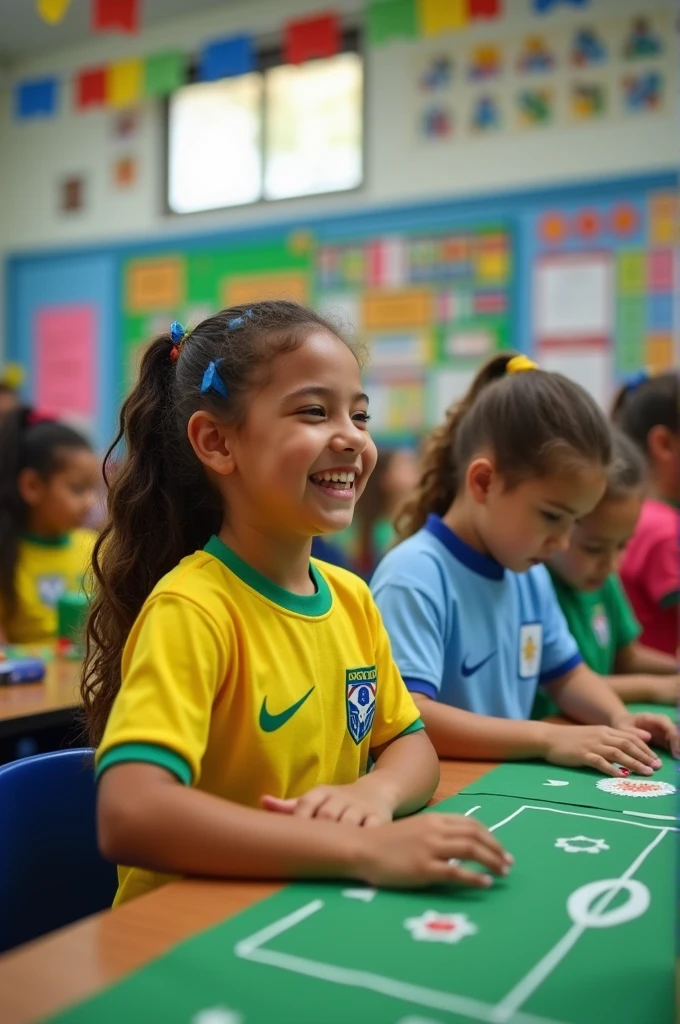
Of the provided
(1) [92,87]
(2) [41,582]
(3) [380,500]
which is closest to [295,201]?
(1) [92,87]

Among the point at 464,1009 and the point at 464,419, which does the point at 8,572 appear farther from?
the point at 464,1009

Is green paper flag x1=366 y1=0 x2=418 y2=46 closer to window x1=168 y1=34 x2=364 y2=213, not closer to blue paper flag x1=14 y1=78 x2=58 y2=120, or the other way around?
window x1=168 y1=34 x2=364 y2=213

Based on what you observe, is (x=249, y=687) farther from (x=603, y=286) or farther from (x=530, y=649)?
(x=603, y=286)

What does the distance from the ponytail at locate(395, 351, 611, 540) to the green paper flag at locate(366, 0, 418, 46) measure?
88.6 inches

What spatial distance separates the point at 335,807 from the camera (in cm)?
79

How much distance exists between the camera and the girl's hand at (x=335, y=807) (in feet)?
2.56

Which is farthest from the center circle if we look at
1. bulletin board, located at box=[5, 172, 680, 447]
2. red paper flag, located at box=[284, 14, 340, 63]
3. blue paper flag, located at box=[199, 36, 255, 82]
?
blue paper flag, located at box=[199, 36, 255, 82]

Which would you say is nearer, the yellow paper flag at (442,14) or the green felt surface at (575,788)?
the green felt surface at (575,788)

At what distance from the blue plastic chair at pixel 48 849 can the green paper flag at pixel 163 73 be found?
3.84 meters

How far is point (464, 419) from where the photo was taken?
1473mm

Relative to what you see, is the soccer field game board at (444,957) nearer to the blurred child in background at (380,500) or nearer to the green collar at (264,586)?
the green collar at (264,586)

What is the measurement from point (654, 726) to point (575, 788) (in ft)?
0.95

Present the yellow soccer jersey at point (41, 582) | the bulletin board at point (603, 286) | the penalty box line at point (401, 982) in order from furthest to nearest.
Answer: the bulletin board at point (603, 286) → the yellow soccer jersey at point (41, 582) → the penalty box line at point (401, 982)

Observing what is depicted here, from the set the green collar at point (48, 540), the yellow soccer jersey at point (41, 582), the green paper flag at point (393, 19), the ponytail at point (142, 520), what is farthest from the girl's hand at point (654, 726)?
the green paper flag at point (393, 19)
